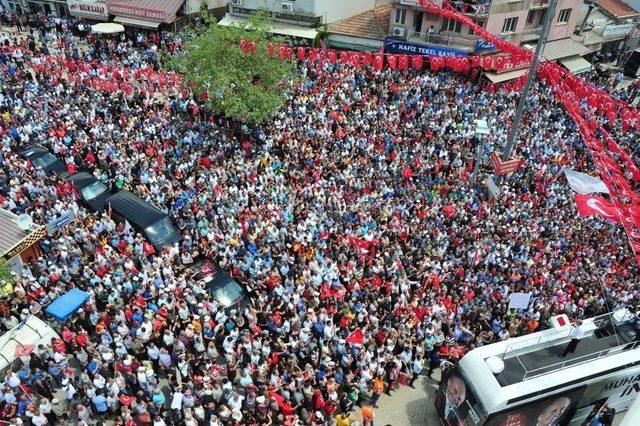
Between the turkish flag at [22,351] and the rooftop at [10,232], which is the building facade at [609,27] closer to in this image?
the rooftop at [10,232]

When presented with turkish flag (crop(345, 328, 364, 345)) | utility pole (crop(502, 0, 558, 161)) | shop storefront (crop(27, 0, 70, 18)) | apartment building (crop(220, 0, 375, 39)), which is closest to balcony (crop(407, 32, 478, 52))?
apartment building (crop(220, 0, 375, 39))

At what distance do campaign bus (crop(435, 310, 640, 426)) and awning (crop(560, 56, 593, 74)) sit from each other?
85.0 feet

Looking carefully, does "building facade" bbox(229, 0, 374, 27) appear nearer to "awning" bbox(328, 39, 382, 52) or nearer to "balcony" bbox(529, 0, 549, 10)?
"awning" bbox(328, 39, 382, 52)

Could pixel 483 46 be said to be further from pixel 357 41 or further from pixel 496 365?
pixel 496 365

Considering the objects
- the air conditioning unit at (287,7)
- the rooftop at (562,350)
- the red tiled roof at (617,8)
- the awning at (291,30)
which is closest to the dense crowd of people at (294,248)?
the rooftop at (562,350)

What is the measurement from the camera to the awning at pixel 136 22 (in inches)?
1287

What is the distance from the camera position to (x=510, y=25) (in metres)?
30.5

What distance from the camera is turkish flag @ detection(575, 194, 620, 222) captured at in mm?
14742

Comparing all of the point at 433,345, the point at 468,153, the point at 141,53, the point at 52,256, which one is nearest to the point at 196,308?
the point at 52,256

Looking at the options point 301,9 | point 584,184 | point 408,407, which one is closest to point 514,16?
point 301,9

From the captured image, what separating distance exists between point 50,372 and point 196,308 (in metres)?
3.78

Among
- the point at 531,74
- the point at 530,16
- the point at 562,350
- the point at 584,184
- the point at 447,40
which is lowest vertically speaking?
the point at 562,350

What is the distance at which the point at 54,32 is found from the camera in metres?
32.2

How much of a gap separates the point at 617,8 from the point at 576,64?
27.9 ft
